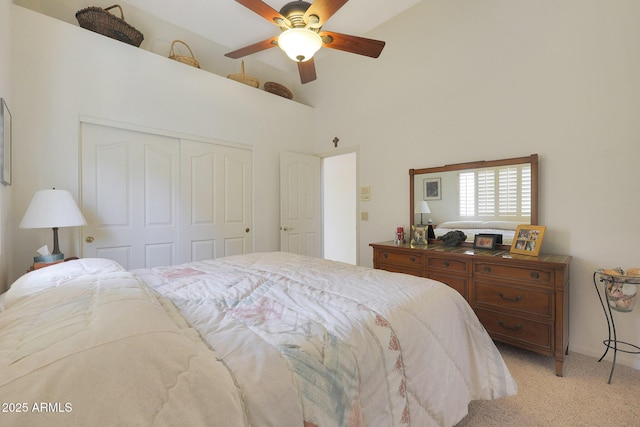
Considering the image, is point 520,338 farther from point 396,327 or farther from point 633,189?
point 396,327

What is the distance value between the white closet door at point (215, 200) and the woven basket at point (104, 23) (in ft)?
3.55

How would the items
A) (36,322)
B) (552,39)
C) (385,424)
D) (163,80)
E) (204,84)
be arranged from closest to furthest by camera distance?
(36,322) → (385,424) → (552,39) → (163,80) → (204,84)

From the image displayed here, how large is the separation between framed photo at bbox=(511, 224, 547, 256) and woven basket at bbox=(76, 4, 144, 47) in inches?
158

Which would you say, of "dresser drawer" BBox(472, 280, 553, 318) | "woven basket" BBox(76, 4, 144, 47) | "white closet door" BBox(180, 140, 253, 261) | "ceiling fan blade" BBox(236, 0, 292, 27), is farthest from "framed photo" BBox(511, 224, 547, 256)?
"woven basket" BBox(76, 4, 144, 47)

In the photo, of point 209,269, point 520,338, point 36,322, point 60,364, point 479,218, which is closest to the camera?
point 60,364

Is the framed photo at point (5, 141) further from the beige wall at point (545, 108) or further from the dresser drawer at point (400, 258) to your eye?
the beige wall at point (545, 108)

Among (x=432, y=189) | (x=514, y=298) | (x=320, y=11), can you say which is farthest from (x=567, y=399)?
(x=320, y=11)

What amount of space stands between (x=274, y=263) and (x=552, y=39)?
2907 millimetres

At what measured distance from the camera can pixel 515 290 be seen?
211 centimetres

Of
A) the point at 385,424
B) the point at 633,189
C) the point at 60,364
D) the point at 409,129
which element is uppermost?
the point at 409,129

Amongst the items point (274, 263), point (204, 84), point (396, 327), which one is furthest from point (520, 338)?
point (204, 84)

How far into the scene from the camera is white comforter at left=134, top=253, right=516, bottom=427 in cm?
74

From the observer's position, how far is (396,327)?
1.06m

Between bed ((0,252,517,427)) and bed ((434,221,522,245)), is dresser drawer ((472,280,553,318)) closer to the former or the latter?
bed ((434,221,522,245))
